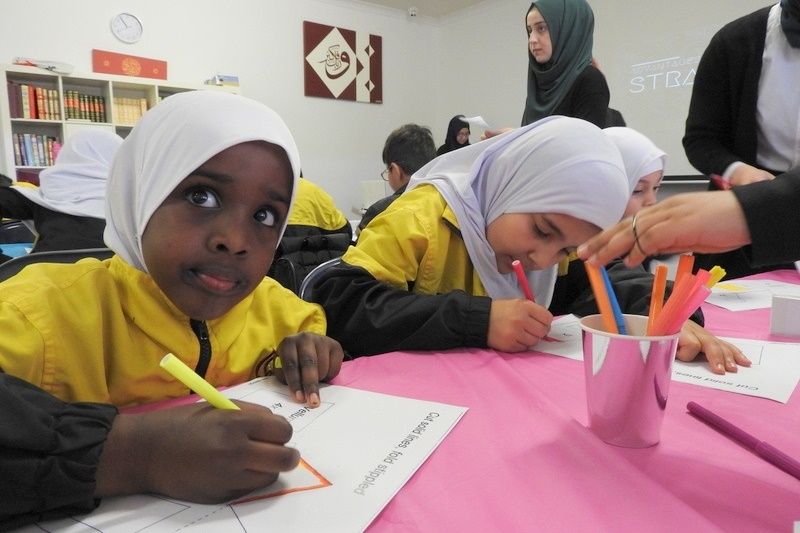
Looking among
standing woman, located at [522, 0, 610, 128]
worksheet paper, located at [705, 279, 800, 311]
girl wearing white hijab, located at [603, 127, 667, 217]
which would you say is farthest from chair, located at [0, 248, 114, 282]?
standing woman, located at [522, 0, 610, 128]

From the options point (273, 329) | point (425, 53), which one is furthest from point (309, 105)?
point (273, 329)

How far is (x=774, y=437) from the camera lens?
0.58 meters

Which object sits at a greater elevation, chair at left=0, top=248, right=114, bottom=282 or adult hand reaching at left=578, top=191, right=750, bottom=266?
adult hand reaching at left=578, top=191, right=750, bottom=266

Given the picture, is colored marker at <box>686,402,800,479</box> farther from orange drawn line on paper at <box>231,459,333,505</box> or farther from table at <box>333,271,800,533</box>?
orange drawn line on paper at <box>231,459,333,505</box>

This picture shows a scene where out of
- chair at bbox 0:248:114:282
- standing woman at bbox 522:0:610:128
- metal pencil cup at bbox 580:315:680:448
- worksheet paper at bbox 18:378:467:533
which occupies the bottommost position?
worksheet paper at bbox 18:378:467:533

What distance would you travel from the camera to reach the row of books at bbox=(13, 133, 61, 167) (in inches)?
159

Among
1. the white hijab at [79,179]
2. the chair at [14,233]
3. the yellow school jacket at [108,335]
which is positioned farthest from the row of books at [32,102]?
the yellow school jacket at [108,335]

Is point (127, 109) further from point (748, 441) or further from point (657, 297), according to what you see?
point (748, 441)

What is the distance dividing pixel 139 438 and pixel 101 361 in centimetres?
27

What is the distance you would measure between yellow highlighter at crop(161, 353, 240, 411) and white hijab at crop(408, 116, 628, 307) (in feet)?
2.43

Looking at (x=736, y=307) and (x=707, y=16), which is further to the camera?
(x=707, y=16)

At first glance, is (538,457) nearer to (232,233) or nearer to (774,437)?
(774,437)

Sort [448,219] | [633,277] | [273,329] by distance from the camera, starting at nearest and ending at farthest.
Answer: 1. [273,329]
2. [448,219]
3. [633,277]

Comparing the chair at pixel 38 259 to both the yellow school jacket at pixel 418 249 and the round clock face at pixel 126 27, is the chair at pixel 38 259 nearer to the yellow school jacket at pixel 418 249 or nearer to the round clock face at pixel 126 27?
the yellow school jacket at pixel 418 249
